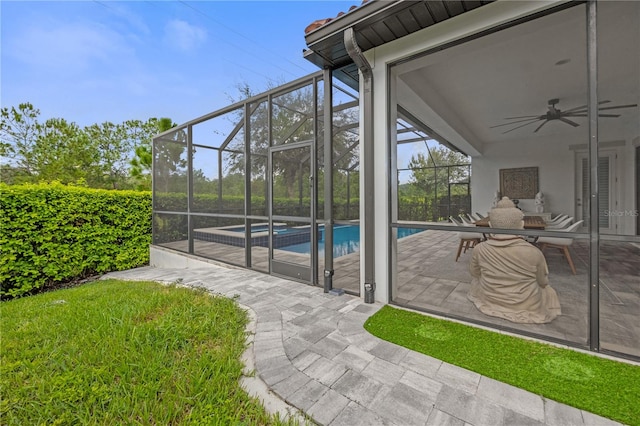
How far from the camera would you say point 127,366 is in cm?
191

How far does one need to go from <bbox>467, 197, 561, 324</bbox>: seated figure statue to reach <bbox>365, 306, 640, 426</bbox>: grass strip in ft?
1.33

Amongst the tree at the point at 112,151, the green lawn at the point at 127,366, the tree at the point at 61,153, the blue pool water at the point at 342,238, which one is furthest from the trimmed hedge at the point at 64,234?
the tree at the point at 112,151

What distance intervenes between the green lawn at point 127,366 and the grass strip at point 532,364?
1374 mm

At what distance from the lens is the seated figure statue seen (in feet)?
8.30

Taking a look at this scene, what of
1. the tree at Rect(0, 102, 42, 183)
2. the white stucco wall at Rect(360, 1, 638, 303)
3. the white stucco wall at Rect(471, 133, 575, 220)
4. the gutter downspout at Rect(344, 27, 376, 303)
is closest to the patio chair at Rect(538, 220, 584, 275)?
the white stucco wall at Rect(360, 1, 638, 303)

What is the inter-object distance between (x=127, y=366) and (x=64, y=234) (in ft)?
17.9

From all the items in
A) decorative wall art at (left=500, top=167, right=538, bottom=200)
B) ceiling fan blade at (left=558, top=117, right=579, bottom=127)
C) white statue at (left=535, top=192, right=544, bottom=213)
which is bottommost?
white statue at (left=535, top=192, right=544, bottom=213)

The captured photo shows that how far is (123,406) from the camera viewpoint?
156 centimetres

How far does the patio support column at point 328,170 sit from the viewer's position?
3.56 meters

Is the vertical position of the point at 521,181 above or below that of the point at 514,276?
above

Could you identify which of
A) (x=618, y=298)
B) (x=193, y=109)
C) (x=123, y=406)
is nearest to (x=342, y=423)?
(x=123, y=406)

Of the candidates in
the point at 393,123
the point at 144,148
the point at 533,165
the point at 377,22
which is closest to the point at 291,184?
the point at 393,123

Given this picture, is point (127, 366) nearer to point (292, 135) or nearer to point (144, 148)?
point (292, 135)

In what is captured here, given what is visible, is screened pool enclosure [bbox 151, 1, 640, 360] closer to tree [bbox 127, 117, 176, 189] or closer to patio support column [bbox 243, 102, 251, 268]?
patio support column [bbox 243, 102, 251, 268]
